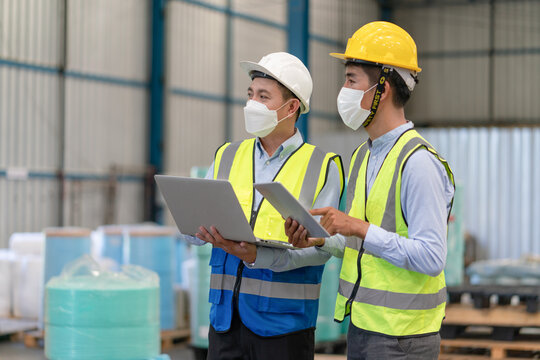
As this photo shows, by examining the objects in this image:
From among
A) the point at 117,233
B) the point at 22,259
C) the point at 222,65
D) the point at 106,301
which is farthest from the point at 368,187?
the point at 222,65

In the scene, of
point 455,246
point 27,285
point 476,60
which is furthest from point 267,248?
point 476,60

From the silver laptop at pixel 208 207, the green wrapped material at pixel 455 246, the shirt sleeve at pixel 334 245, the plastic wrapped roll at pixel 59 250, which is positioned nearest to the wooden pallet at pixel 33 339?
the plastic wrapped roll at pixel 59 250

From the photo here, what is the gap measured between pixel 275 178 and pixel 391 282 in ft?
2.09

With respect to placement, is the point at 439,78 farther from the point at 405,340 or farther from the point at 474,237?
the point at 405,340

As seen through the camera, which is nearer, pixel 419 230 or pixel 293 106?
pixel 419 230

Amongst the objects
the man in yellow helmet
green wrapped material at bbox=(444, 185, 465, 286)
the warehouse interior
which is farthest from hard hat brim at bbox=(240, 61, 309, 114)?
the warehouse interior

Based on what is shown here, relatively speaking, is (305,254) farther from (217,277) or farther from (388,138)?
(388,138)

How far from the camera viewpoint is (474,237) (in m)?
15.3

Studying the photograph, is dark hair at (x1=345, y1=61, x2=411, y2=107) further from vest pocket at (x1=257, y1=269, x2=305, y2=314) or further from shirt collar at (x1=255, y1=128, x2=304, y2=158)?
vest pocket at (x1=257, y1=269, x2=305, y2=314)

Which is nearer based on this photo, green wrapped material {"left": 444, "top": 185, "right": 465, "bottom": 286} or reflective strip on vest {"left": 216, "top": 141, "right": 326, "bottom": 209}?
reflective strip on vest {"left": 216, "top": 141, "right": 326, "bottom": 209}

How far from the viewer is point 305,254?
8.63 feet

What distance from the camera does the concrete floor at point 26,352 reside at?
24.2 feet

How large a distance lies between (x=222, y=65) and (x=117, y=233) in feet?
30.9

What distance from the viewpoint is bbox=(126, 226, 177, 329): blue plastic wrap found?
7.35m
